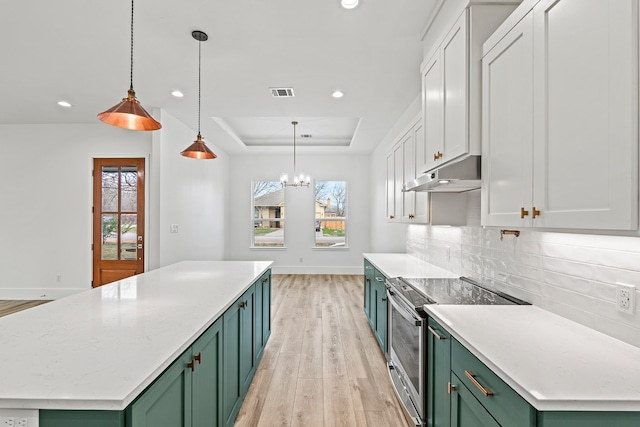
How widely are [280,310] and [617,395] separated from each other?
4.09 m

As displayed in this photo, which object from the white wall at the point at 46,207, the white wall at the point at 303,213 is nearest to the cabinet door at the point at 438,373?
the white wall at the point at 46,207

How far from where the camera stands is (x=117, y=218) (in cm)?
500

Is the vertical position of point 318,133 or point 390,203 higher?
point 318,133

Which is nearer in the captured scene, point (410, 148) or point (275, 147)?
point (410, 148)

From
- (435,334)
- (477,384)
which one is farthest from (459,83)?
(477,384)

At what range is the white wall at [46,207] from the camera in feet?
16.7

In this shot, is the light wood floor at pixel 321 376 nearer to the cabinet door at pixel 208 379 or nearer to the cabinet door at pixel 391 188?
the cabinet door at pixel 208 379

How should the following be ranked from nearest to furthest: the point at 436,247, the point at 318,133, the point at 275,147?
1. the point at 436,247
2. the point at 318,133
3. the point at 275,147

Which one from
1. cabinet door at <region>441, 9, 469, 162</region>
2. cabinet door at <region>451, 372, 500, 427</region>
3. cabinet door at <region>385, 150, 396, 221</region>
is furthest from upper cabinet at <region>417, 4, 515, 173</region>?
cabinet door at <region>385, 150, 396, 221</region>

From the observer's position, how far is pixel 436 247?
10.6 ft

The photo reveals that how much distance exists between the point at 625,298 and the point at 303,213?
6.42 m

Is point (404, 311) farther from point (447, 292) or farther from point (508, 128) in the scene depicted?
point (508, 128)

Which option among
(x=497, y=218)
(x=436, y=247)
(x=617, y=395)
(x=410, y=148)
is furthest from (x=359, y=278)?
(x=617, y=395)

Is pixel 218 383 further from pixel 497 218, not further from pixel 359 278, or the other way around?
pixel 359 278
